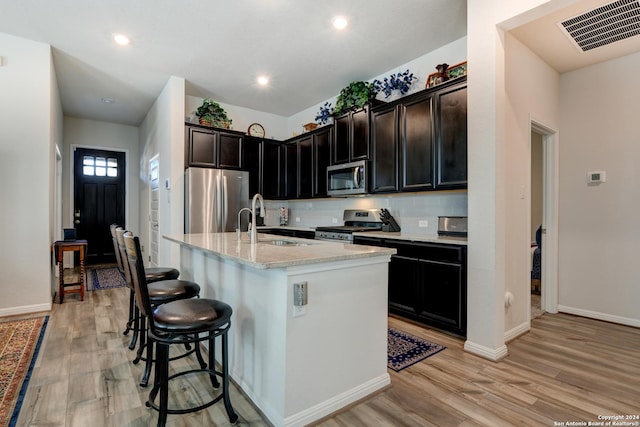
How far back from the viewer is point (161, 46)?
3508mm

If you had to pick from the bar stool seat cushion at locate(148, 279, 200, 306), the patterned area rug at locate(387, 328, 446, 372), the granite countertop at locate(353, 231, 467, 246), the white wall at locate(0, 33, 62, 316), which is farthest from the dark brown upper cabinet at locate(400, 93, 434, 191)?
the white wall at locate(0, 33, 62, 316)

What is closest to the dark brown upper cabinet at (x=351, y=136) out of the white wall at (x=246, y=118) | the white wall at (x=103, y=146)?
the white wall at (x=246, y=118)

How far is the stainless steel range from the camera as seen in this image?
3871 mm

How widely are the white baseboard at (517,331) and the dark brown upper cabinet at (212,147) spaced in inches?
159

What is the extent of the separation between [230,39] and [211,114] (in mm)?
1621

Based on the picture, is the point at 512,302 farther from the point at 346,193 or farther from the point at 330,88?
the point at 330,88

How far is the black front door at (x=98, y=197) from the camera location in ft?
20.9

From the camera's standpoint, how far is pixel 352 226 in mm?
4496

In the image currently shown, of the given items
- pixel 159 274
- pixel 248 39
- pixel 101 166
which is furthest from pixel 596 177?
pixel 101 166

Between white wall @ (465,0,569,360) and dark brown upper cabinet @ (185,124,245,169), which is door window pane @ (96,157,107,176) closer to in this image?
dark brown upper cabinet @ (185,124,245,169)

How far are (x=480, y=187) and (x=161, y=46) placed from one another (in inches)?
141

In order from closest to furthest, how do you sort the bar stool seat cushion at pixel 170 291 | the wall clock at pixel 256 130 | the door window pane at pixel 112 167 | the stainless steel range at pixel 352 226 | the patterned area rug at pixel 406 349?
the bar stool seat cushion at pixel 170 291
the patterned area rug at pixel 406 349
the stainless steel range at pixel 352 226
the wall clock at pixel 256 130
the door window pane at pixel 112 167

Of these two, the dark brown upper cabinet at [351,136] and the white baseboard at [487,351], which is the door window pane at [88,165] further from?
the white baseboard at [487,351]

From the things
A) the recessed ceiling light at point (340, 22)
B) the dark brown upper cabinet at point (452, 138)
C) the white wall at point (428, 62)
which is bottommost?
the dark brown upper cabinet at point (452, 138)
